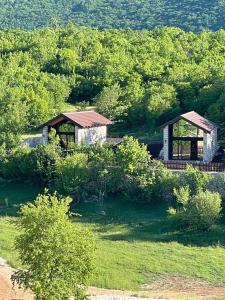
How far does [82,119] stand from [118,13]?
335 ft

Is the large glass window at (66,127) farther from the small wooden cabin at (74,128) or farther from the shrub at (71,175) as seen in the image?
the shrub at (71,175)

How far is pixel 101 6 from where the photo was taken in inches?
6299

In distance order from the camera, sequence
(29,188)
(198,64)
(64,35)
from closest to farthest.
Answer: (29,188), (198,64), (64,35)

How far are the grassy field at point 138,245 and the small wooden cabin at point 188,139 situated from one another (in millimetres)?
6877

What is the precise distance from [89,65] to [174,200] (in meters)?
38.4

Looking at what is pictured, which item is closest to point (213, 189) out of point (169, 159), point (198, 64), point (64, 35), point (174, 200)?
point (174, 200)

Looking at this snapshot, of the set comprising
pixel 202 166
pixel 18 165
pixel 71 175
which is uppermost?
pixel 18 165

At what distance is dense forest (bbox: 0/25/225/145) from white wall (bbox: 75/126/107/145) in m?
4.78

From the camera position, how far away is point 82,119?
5212cm

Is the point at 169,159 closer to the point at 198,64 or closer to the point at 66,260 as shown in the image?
the point at 66,260

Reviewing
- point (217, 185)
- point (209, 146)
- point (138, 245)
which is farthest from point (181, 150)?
point (138, 245)

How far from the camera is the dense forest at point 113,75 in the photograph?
5919 centimetres

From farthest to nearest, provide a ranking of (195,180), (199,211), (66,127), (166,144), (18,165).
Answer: (66,127) < (166,144) < (18,165) < (195,180) < (199,211)

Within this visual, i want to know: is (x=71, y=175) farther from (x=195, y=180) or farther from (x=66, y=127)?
(x=66, y=127)
